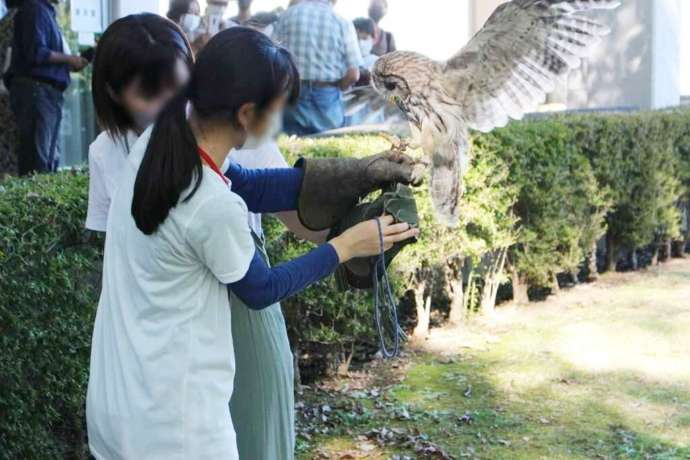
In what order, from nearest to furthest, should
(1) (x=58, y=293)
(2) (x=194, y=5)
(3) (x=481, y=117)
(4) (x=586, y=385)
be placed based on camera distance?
(3) (x=481, y=117)
(1) (x=58, y=293)
(4) (x=586, y=385)
(2) (x=194, y=5)

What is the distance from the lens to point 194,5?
766 cm

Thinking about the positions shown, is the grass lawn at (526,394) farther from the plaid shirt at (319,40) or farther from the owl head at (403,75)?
the owl head at (403,75)

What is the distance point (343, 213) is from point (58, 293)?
4.64 feet

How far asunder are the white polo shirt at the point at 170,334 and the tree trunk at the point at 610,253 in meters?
7.85

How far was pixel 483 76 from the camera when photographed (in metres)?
3.63

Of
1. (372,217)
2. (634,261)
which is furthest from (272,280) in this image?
(634,261)

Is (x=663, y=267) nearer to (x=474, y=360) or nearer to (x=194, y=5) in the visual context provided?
(x=474, y=360)

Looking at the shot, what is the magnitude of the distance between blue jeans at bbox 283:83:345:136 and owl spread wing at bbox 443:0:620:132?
3922mm

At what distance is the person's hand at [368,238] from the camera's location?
2631mm

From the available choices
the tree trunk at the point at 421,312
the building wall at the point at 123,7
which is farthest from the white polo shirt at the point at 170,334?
the building wall at the point at 123,7

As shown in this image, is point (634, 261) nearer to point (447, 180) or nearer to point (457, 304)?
point (457, 304)

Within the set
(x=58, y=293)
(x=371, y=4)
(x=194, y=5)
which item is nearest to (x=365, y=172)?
(x=58, y=293)

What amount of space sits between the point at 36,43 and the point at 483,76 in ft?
13.4

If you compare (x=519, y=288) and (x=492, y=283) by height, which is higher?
(x=492, y=283)
